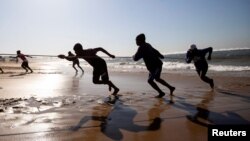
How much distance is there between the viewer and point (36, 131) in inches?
186

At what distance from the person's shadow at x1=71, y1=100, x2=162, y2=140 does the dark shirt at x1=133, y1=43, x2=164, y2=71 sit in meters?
1.99

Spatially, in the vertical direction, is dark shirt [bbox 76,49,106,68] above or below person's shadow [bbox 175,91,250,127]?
above

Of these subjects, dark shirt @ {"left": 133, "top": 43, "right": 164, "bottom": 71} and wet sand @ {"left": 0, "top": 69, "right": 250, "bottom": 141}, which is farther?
dark shirt @ {"left": 133, "top": 43, "right": 164, "bottom": 71}

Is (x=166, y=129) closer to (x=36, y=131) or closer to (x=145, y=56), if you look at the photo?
(x=36, y=131)

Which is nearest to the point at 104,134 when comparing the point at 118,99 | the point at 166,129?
the point at 166,129

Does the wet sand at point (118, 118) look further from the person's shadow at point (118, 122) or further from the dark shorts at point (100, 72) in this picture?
the dark shorts at point (100, 72)

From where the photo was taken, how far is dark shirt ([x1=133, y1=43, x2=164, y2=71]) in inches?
324

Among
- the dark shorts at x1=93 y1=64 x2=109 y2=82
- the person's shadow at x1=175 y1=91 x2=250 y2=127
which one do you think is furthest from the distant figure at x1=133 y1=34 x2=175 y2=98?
the person's shadow at x1=175 y1=91 x2=250 y2=127

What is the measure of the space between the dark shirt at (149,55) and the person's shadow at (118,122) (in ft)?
6.54

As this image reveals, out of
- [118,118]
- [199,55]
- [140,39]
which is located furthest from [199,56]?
[118,118]

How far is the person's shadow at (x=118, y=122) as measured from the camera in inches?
190

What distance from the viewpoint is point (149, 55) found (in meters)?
8.26

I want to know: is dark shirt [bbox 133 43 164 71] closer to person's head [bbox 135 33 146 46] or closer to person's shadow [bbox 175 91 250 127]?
person's head [bbox 135 33 146 46]

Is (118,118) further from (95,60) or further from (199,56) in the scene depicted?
(199,56)
